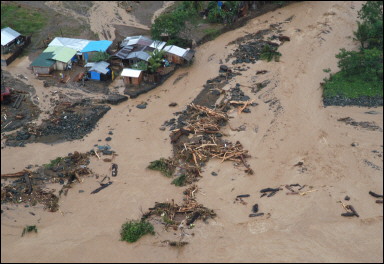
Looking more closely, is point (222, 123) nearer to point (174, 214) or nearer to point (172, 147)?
point (172, 147)

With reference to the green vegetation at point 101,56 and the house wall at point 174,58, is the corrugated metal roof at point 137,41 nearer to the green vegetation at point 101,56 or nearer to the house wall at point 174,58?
the house wall at point 174,58

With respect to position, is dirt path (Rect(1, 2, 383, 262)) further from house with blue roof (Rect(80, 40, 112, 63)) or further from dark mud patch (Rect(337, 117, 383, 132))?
house with blue roof (Rect(80, 40, 112, 63))

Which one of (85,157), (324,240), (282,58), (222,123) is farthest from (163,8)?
(324,240)

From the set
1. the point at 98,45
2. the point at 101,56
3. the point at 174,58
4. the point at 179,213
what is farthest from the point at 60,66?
the point at 179,213

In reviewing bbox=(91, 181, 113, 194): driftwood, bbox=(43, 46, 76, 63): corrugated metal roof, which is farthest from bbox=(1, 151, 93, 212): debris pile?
bbox=(43, 46, 76, 63): corrugated metal roof

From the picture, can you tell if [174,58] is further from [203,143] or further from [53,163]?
[53,163]

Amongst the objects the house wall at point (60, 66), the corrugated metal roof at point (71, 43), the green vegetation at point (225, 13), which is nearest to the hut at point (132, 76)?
the house wall at point (60, 66)
